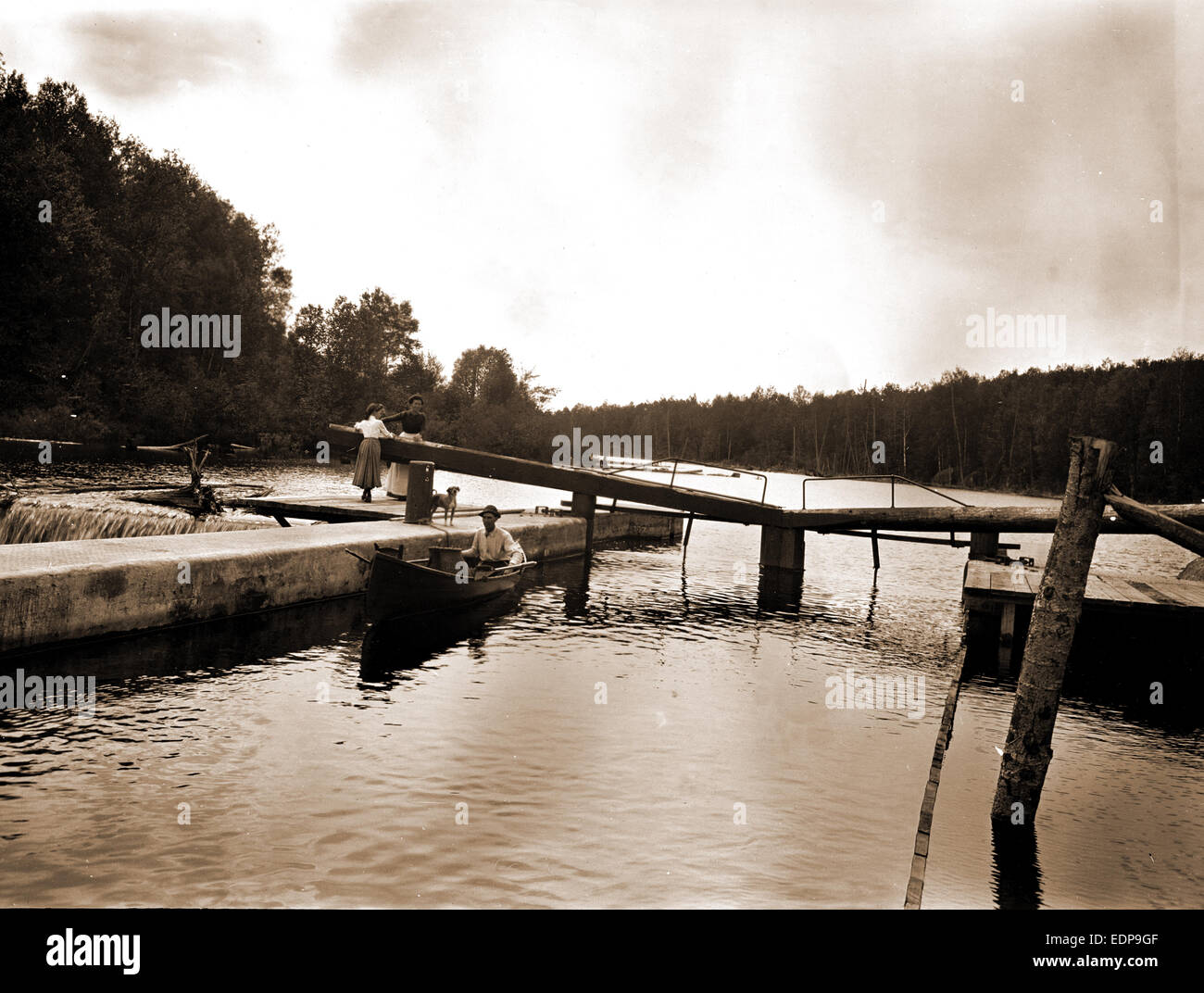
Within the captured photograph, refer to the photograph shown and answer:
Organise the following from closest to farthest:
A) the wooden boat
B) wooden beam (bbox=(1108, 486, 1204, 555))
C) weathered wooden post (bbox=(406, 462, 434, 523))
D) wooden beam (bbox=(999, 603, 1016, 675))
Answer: wooden beam (bbox=(1108, 486, 1204, 555)), the wooden boat, wooden beam (bbox=(999, 603, 1016, 675)), weathered wooden post (bbox=(406, 462, 434, 523))

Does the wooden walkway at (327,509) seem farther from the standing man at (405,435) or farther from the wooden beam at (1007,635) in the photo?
the wooden beam at (1007,635)

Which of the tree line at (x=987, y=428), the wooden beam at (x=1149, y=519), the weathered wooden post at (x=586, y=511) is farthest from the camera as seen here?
the tree line at (x=987, y=428)

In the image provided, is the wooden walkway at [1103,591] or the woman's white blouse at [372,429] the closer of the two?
the wooden walkway at [1103,591]

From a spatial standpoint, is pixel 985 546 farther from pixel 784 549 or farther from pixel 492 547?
pixel 492 547

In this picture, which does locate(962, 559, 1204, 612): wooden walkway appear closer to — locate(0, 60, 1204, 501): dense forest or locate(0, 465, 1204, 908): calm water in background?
locate(0, 465, 1204, 908): calm water in background

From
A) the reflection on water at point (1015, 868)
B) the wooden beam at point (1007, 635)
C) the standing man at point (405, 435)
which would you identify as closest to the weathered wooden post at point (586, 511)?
the standing man at point (405, 435)

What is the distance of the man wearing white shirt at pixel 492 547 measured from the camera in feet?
52.5

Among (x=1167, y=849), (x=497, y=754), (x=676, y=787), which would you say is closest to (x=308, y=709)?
(x=497, y=754)

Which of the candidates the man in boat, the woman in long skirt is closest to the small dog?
the woman in long skirt

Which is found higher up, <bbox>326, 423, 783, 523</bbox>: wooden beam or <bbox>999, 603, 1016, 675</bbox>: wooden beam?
<bbox>326, 423, 783, 523</bbox>: wooden beam

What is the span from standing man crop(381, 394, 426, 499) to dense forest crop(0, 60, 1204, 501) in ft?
43.1

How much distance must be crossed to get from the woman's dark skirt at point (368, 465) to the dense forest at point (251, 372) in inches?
559

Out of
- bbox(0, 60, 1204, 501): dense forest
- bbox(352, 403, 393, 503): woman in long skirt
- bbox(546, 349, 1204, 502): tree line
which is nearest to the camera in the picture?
bbox(352, 403, 393, 503): woman in long skirt

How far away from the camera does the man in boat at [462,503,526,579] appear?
629 inches
